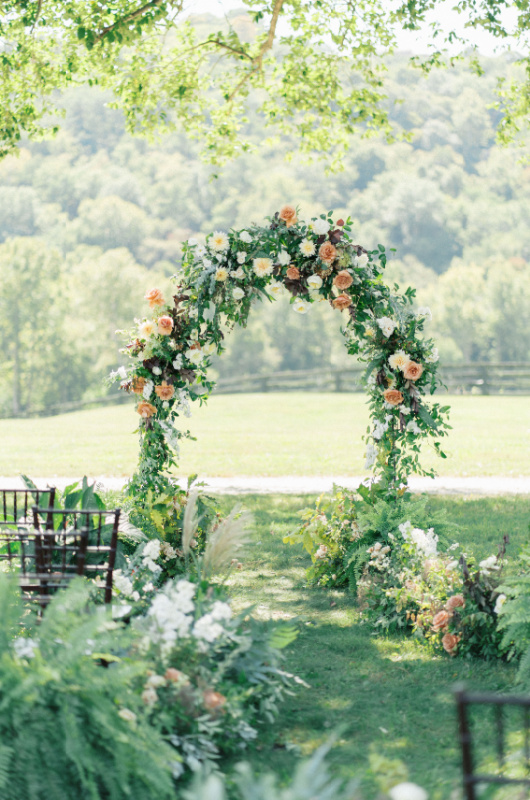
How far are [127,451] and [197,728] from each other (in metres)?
10.9

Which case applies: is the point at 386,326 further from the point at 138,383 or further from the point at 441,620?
the point at 441,620

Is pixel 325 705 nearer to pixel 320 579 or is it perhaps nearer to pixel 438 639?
pixel 438 639

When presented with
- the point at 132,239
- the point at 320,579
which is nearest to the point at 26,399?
the point at 132,239

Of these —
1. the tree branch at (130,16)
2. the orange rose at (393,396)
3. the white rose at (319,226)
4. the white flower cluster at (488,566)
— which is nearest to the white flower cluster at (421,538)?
the white flower cluster at (488,566)

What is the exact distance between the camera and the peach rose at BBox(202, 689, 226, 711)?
10.2 ft

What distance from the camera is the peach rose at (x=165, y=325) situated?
5.71 m

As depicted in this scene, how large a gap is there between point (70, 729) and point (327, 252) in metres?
3.83

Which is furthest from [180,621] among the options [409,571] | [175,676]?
[409,571]

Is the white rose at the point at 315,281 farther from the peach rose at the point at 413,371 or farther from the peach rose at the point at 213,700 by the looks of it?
the peach rose at the point at 213,700

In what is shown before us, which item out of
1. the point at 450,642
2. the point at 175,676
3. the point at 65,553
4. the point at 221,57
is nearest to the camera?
the point at 175,676

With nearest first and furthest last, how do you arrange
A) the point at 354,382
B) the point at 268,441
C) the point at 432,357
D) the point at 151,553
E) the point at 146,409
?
the point at 151,553 < the point at 432,357 < the point at 146,409 < the point at 268,441 < the point at 354,382

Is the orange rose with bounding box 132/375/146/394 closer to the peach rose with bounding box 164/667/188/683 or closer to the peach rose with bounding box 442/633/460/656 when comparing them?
the peach rose with bounding box 442/633/460/656

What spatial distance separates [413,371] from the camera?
18.4ft

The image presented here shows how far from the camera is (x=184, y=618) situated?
3.21 meters
